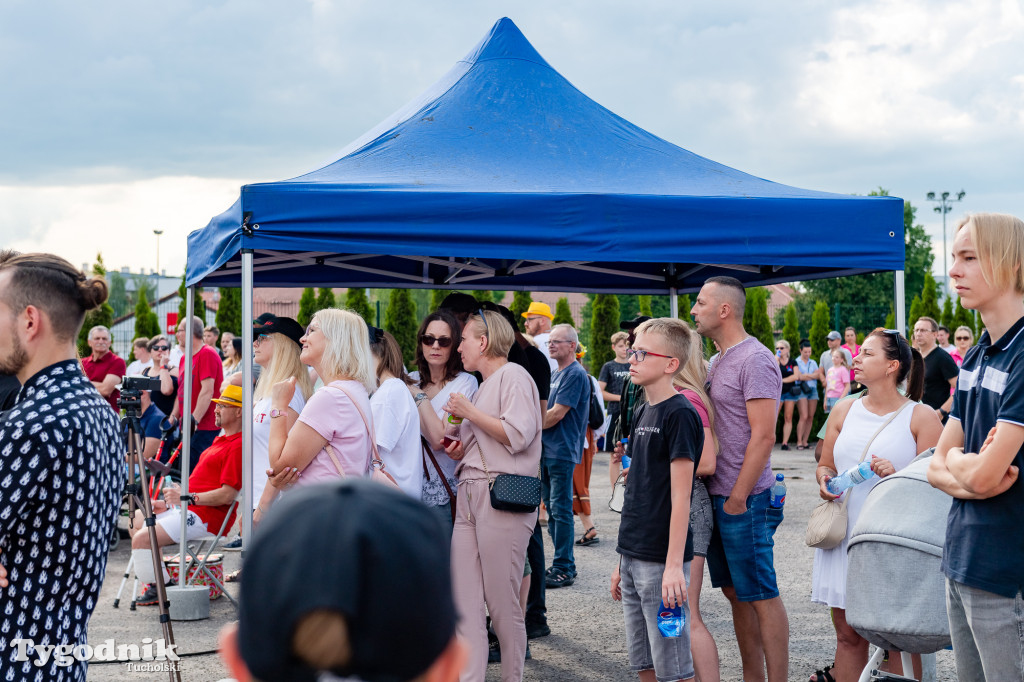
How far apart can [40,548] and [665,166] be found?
13.8 feet

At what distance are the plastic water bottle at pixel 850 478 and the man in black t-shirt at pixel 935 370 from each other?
4.98m

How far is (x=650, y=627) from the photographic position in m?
3.55

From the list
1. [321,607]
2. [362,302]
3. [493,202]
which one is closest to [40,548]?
[321,607]

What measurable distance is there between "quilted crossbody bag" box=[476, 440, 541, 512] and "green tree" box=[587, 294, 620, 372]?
15.6 m

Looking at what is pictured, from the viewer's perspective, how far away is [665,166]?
18.0ft

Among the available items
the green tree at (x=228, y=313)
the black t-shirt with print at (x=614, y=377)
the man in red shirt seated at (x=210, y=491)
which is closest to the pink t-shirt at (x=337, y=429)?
the man in red shirt seated at (x=210, y=491)

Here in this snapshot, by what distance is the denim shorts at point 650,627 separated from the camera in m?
3.48

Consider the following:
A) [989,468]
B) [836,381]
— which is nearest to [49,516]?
[989,468]

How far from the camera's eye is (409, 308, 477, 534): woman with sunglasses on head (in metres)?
4.57

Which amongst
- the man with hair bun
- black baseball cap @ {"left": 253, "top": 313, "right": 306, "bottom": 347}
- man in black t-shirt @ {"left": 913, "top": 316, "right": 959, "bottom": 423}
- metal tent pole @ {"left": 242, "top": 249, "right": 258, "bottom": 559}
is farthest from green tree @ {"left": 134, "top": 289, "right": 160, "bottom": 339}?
the man with hair bun

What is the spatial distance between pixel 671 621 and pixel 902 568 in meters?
0.89

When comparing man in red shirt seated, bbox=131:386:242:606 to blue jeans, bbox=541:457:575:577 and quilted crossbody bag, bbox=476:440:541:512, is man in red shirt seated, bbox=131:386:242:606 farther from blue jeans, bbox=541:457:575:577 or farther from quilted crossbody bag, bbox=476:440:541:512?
quilted crossbody bag, bbox=476:440:541:512

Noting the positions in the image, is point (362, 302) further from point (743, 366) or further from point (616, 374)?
point (743, 366)

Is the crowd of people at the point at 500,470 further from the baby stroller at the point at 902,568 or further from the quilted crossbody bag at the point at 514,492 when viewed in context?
the baby stroller at the point at 902,568
